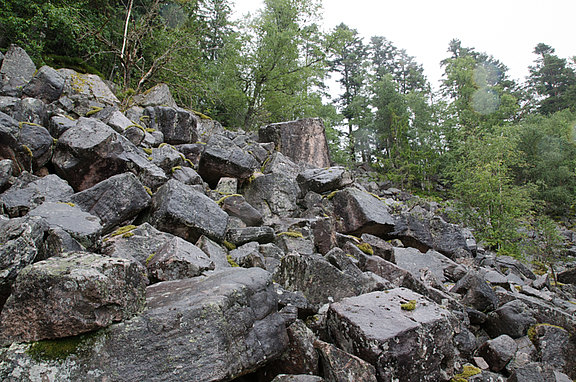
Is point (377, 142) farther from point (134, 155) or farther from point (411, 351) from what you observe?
point (411, 351)

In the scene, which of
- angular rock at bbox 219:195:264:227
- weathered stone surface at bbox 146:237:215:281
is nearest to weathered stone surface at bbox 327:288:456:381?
weathered stone surface at bbox 146:237:215:281

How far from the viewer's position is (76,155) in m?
7.49

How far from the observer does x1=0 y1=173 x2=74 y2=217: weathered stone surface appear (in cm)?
598

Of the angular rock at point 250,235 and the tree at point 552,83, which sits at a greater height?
the tree at point 552,83

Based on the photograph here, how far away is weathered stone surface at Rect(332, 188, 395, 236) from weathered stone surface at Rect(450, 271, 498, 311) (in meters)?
3.08

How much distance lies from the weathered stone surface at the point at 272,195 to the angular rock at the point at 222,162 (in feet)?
1.58

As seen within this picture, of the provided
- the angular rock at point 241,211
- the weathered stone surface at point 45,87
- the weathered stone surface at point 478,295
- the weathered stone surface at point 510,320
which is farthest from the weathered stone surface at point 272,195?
the weathered stone surface at point 45,87

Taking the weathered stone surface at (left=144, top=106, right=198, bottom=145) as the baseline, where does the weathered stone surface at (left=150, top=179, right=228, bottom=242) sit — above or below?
below

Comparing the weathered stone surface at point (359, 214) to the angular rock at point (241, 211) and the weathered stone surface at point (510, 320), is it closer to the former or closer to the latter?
the angular rock at point (241, 211)

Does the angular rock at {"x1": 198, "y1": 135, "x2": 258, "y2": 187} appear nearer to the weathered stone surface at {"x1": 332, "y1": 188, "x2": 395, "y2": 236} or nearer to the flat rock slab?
the weathered stone surface at {"x1": 332, "y1": 188, "x2": 395, "y2": 236}

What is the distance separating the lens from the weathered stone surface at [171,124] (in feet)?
38.9

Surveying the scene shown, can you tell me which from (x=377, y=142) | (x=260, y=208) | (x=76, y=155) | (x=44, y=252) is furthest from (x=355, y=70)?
(x=44, y=252)

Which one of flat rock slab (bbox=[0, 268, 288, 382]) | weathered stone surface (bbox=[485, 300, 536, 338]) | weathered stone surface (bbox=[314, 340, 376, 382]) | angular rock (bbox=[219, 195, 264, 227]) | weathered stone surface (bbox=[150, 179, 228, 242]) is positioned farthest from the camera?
angular rock (bbox=[219, 195, 264, 227])

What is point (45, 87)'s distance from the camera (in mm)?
10320
